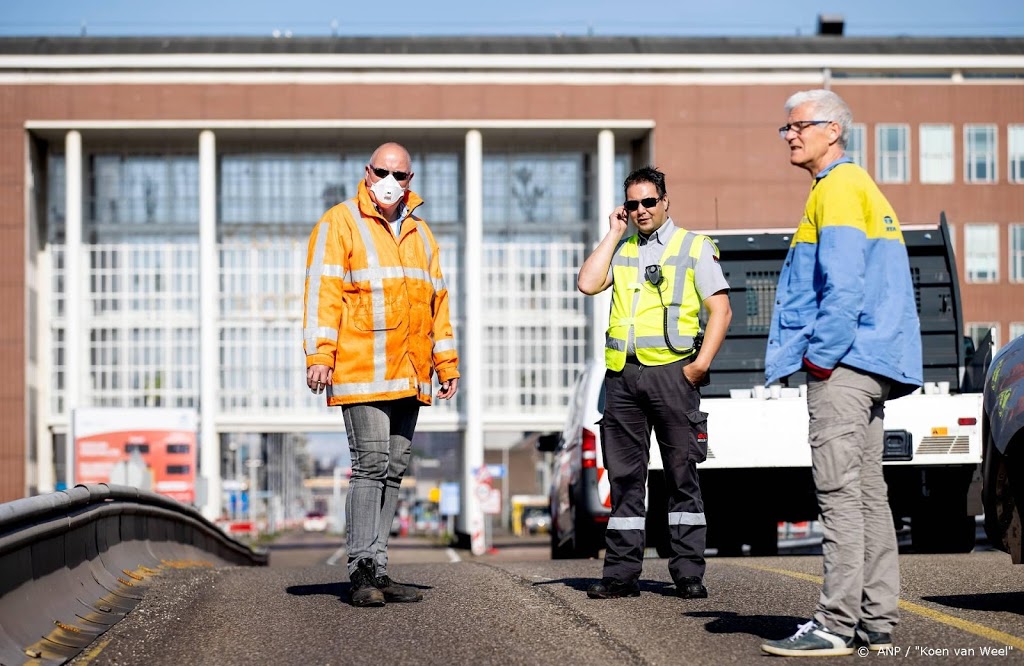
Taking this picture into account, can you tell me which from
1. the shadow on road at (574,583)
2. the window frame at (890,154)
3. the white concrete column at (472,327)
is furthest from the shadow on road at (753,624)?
the window frame at (890,154)

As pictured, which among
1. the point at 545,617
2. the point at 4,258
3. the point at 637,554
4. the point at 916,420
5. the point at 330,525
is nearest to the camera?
the point at 545,617

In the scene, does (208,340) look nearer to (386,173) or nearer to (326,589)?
(326,589)

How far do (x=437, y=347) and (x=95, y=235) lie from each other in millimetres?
48446

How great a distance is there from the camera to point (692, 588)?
7824 millimetres

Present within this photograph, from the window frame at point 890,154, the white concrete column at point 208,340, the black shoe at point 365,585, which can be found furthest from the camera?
the window frame at point 890,154

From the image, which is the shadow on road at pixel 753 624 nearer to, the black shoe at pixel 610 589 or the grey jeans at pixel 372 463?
the black shoe at pixel 610 589

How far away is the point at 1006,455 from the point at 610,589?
6.58 ft

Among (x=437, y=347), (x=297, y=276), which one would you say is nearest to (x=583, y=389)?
(x=437, y=347)

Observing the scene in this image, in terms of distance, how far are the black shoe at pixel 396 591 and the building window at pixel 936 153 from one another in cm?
4964

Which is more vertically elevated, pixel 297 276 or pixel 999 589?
pixel 297 276

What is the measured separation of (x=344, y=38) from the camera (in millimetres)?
56094

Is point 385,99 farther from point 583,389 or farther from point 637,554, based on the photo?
point 637,554

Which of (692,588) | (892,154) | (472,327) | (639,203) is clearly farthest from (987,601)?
(892,154)

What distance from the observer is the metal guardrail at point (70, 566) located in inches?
268
